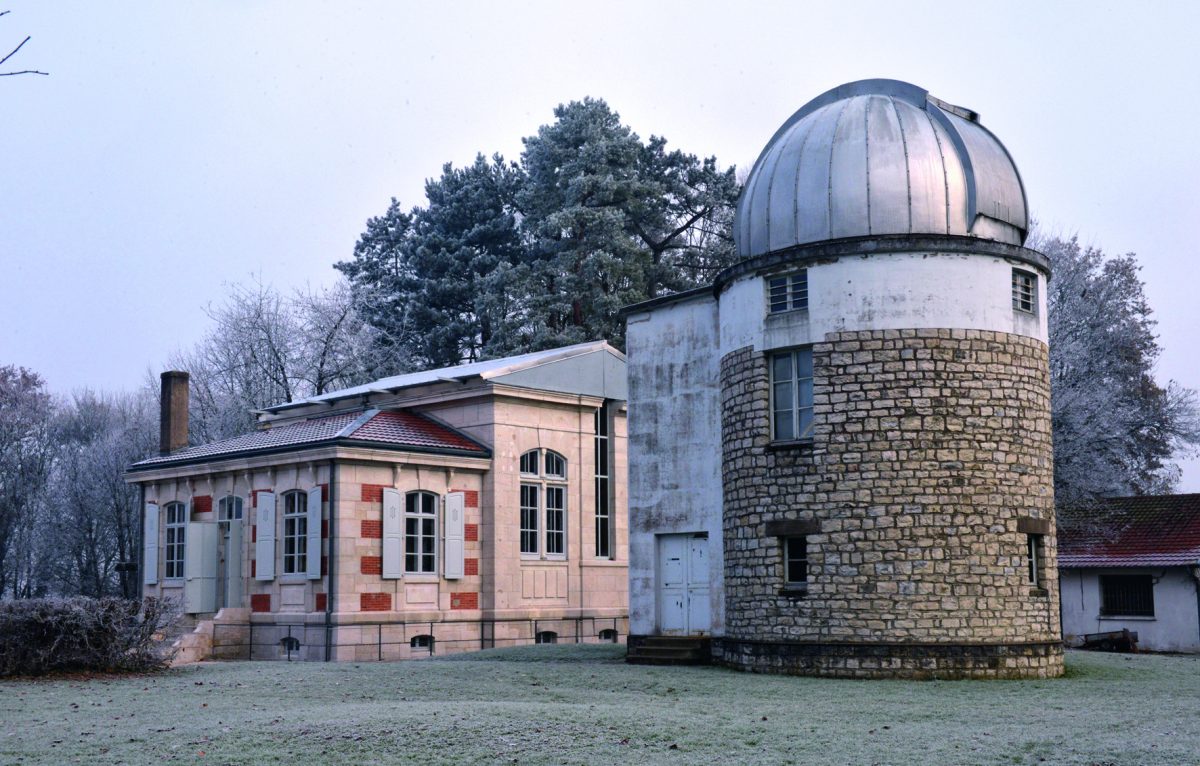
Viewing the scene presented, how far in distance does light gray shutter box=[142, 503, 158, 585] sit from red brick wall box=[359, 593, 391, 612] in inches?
254

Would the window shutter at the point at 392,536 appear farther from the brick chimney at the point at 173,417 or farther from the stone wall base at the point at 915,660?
the stone wall base at the point at 915,660

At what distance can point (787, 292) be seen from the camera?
2073cm

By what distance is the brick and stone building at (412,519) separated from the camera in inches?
1040

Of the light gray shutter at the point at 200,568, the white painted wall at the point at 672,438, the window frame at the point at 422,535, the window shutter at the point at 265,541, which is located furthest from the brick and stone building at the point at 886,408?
the light gray shutter at the point at 200,568

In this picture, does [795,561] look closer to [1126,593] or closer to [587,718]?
[587,718]

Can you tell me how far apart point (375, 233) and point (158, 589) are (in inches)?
1151

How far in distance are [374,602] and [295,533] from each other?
223cm

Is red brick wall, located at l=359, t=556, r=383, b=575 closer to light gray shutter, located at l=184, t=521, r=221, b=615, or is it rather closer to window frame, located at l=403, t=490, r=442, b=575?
window frame, located at l=403, t=490, r=442, b=575

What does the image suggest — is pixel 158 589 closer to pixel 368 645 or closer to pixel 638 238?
pixel 368 645

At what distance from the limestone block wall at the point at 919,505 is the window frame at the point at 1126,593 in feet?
40.7

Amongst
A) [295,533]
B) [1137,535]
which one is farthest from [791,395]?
[1137,535]

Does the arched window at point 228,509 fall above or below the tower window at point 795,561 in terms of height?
above

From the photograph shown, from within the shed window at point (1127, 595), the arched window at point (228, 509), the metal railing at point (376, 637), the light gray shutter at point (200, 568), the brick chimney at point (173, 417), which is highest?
the brick chimney at point (173, 417)

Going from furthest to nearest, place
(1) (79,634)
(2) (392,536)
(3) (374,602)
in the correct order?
(2) (392,536)
(3) (374,602)
(1) (79,634)
